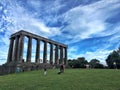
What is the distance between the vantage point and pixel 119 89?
16234 millimetres

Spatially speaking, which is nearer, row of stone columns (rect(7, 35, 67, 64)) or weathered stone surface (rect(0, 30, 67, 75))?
weathered stone surface (rect(0, 30, 67, 75))

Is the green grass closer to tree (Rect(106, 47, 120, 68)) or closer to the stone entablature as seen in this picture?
the stone entablature

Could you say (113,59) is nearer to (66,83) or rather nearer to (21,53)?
(21,53)

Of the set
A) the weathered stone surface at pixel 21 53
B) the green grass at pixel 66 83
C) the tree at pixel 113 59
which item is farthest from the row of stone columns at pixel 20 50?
the green grass at pixel 66 83

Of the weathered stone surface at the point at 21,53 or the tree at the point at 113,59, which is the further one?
the tree at the point at 113,59

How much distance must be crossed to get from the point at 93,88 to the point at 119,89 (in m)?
2.63

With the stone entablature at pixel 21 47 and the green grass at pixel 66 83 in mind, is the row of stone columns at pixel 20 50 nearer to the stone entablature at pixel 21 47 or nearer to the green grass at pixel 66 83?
the stone entablature at pixel 21 47

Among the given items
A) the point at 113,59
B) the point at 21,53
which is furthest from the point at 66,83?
the point at 113,59

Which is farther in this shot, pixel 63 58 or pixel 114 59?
pixel 63 58

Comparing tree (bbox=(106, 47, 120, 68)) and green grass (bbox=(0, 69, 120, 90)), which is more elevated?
tree (bbox=(106, 47, 120, 68))

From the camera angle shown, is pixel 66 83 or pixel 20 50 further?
pixel 20 50

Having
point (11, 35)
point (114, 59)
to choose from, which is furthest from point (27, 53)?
point (114, 59)

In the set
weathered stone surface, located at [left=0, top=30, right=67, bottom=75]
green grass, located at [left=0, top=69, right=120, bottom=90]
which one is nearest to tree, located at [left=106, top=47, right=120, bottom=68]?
weathered stone surface, located at [left=0, top=30, right=67, bottom=75]

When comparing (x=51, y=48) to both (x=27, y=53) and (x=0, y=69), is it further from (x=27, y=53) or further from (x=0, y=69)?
(x=0, y=69)
